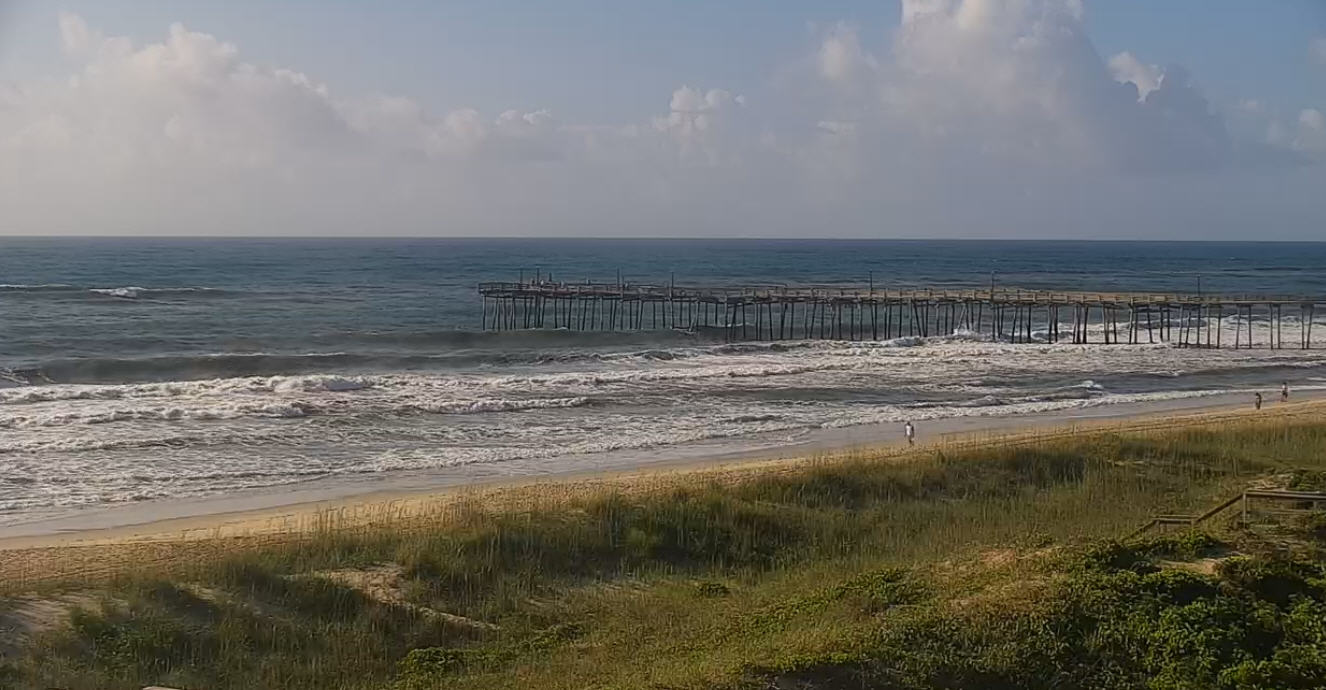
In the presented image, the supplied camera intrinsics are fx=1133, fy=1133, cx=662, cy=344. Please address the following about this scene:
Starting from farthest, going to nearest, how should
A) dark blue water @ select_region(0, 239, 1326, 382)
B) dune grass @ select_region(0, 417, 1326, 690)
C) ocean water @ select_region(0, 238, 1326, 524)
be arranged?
dark blue water @ select_region(0, 239, 1326, 382) → ocean water @ select_region(0, 238, 1326, 524) → dune grass @ select_region(0, 417, 1326, 690)

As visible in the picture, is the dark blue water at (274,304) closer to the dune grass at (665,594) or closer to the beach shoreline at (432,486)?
the beach shoreline at (432,486)

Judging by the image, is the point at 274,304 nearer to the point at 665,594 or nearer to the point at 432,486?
the point at 432,486

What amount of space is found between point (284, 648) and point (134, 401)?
21095 millimetres

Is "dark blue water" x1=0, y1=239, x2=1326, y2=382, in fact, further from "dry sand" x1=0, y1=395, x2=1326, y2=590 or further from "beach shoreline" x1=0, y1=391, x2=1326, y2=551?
"dry sand" x1=0, y1=395, x2=1326, y2=590

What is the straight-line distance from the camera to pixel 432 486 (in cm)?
2119

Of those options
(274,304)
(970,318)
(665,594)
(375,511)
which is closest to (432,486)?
(375,511)

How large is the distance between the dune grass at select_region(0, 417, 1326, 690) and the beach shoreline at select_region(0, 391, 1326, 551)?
3040 mm

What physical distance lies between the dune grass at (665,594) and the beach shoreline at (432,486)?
3.04m

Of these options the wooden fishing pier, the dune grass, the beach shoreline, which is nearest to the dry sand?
the beach shoreline

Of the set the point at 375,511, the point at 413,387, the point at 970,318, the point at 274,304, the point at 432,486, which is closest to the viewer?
the point at 375,511

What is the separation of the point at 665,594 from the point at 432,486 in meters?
8.84

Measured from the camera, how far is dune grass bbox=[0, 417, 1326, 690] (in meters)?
10.0

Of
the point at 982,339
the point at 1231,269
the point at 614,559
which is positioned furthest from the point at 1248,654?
the point at 1231,269

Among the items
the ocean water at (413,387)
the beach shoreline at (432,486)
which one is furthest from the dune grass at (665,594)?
the ocean water at (413,387)
